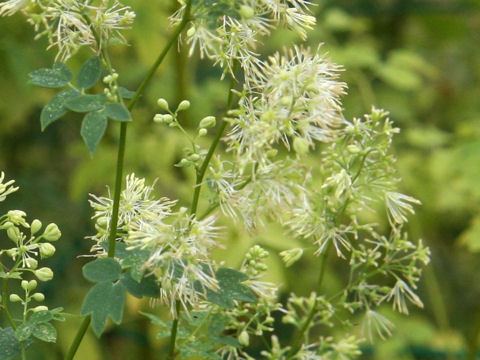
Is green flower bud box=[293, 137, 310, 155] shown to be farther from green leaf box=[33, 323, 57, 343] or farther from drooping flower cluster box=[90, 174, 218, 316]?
green leaf box=[33, 323, 57, 343]

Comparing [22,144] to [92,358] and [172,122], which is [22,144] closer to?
[92,358]

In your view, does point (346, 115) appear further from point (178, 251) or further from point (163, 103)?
point (178, 251)

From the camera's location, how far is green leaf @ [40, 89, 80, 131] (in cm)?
68

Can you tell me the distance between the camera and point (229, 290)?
729 mm

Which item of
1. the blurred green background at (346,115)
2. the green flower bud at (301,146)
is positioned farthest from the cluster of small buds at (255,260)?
the blurred green background at (346,115)

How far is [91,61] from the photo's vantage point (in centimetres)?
73

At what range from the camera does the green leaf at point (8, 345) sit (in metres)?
0.77

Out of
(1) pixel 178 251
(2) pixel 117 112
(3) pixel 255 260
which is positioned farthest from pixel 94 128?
(3) pixel 255 260

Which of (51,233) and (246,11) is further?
(51,233)

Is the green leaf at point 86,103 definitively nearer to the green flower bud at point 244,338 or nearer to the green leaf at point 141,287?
the green leaf at point 141,287

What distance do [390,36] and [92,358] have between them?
1.76 metres

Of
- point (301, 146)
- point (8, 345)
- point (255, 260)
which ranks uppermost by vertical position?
point (301, 146)

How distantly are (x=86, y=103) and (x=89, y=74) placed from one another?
5 cm

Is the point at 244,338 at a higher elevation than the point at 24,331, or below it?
higher
